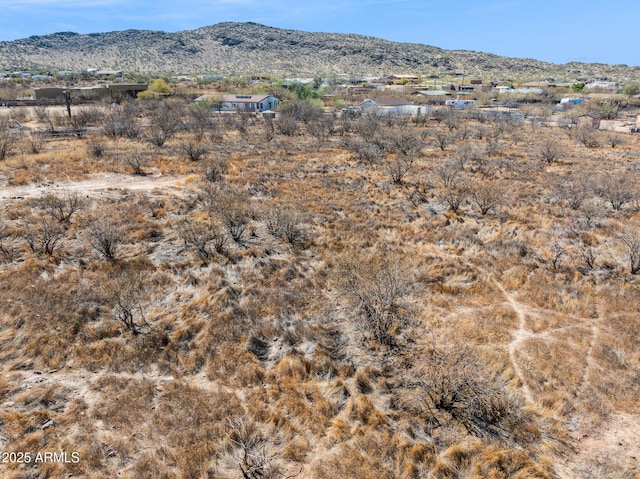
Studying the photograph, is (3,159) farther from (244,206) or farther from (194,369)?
(194,369)

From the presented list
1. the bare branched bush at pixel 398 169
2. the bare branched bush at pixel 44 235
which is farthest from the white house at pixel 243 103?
the bare branched bush at pixel 44 235

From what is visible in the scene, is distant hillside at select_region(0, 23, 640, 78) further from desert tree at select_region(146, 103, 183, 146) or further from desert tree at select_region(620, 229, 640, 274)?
desert tree at select_region(620, 229, 640, 274)

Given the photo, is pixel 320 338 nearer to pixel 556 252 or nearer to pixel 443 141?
pixel 556 252

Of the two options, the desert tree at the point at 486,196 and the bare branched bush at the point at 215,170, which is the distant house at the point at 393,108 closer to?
the bare branched bush at the point at 215,170

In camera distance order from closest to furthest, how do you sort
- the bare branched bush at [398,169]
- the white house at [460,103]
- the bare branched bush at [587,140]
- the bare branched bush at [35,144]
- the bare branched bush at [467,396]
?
1. the bare branched bush at [467,396]
2. the bare branched bush at [398,169]
3. the bare branched bush at [35,144]
4. the bare branched bush at [587,140]
5. the white house at [460,103]

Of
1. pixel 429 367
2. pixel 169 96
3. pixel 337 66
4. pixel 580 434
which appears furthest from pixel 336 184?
pixel 337 66

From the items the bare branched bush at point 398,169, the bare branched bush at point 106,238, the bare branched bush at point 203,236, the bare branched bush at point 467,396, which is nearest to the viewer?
the bare branched bush at point 467,396

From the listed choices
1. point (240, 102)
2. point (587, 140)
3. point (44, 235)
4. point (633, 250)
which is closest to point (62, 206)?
point (44, 235)
